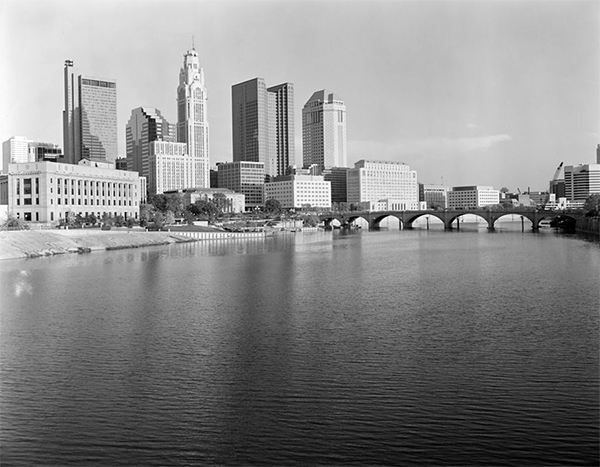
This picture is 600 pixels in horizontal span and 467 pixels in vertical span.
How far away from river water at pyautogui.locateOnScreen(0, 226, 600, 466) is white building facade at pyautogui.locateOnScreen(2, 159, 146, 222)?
2909 inches

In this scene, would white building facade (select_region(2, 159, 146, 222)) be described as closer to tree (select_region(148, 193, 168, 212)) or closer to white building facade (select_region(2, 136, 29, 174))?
tree (select_region(148, 193, 168, 212))

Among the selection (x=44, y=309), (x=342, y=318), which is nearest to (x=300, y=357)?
(x=342, y=318)

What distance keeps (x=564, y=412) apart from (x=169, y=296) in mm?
22245

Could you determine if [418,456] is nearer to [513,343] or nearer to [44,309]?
[513,343]

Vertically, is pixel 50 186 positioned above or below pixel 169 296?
above

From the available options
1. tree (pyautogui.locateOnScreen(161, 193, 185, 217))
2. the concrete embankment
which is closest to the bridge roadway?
the concrete embankment

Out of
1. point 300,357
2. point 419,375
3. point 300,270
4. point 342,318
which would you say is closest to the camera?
point 419,375

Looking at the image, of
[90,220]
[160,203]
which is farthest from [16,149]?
[90,220]

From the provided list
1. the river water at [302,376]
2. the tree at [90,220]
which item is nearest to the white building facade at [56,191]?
the tree at [90,220]

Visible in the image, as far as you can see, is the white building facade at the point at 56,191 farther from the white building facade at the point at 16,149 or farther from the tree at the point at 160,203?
the white building facade at the point at 16,149

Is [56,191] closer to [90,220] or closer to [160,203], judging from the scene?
[90,220]

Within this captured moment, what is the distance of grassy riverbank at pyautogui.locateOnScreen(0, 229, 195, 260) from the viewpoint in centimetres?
6203

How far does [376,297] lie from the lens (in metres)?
31.6

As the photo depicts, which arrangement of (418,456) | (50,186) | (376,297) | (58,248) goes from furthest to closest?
(50,186) < (58,248) < (376,297) < (418,456)
